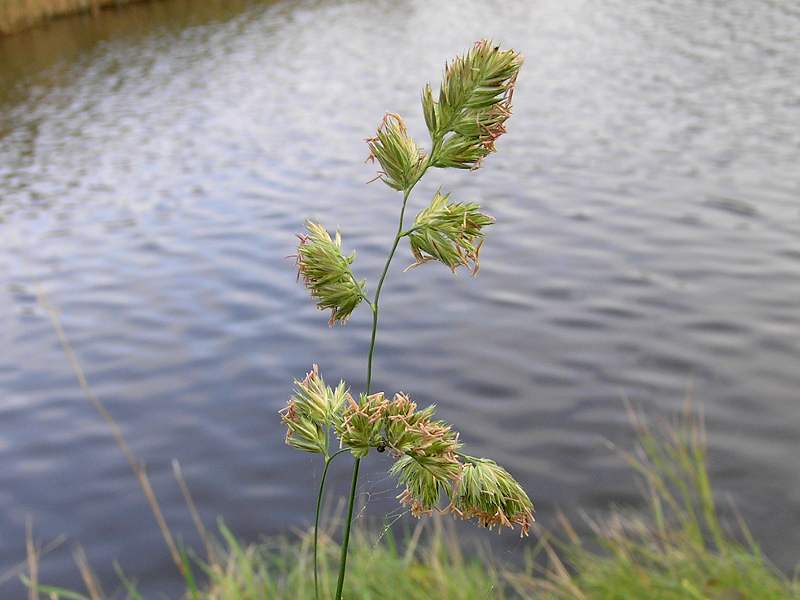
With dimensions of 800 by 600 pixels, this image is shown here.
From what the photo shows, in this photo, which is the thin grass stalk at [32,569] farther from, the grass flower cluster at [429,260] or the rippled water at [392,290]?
the grass flower cluster at [429,260]

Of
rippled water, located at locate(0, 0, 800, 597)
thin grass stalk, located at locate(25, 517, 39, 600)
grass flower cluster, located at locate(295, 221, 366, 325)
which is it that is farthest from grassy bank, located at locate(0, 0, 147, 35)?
grass flower cluster, located at locate(295, 221, 366, 325)

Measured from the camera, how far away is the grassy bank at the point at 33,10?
25.6 metres

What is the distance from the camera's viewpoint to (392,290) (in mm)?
10047

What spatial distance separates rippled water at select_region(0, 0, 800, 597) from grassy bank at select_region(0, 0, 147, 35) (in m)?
7.26

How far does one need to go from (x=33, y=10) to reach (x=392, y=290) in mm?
20177

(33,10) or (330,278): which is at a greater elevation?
(330,278)

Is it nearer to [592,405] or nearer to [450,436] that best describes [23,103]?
[592,405]

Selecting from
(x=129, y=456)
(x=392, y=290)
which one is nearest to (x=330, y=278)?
(x=129, y=456)

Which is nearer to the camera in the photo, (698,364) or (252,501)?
(252,501)

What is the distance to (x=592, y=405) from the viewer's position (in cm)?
769

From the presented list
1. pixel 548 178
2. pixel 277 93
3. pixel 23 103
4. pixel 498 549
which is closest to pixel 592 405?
pixel 498 549

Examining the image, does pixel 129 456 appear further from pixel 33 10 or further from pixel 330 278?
pixel 33 10

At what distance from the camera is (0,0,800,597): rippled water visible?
283 inches

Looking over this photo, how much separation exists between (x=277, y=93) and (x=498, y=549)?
1440cm
